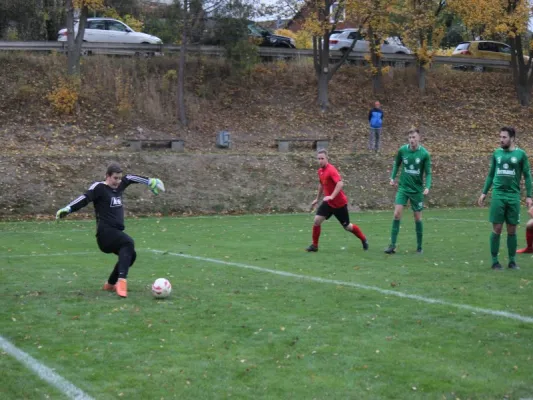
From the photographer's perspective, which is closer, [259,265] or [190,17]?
Answer: [259,265]

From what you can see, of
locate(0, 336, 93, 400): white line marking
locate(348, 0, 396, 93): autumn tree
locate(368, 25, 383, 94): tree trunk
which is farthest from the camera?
locate(368, 25, 383, 94): tree trunk

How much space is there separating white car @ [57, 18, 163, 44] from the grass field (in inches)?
1101

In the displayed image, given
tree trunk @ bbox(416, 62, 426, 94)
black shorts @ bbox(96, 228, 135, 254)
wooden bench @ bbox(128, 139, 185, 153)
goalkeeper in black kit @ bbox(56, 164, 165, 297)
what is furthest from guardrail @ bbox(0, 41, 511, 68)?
black shorts @ bbox(96, 228, 135, 254)

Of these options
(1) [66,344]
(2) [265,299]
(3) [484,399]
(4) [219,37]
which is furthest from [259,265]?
(4) [219,37]

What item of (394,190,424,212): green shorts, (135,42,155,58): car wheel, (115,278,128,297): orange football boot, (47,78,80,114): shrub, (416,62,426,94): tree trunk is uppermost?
(135,42,155,58): car wheel

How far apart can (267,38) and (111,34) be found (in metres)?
Result: 8.89

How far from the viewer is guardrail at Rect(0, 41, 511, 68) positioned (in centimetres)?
3922

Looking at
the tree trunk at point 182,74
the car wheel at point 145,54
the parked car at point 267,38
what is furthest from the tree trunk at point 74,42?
the parked car at point 267,38

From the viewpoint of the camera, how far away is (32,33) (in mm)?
47781

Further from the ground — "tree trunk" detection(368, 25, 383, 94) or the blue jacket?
"tree trunk" detection(368, 25, 383, 94)

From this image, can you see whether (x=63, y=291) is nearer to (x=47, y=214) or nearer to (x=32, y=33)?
(x=47, y=214)

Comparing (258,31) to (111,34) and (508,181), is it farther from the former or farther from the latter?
(508,181)

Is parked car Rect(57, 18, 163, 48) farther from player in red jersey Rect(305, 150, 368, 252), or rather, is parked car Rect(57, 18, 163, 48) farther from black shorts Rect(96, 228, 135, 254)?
black shorts Rect(96, 228, 135, 254)

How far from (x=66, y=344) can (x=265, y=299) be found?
309 centimetres
